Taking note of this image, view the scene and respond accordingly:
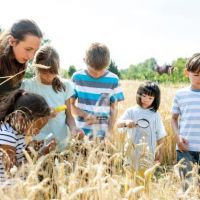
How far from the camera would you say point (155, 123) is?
373 centimetres

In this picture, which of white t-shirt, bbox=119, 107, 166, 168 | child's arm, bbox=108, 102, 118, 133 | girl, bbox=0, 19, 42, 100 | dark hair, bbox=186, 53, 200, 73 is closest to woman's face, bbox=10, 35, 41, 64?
girl, bbox=0, 19, 42, 100

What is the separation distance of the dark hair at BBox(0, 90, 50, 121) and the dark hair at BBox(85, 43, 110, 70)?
101 cm

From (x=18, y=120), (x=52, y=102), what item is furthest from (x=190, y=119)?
(x=18, y=120)

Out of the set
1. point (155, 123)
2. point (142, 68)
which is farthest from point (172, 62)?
point (155, 123)

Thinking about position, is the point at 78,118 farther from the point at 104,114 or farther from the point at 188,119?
the point at 188,119

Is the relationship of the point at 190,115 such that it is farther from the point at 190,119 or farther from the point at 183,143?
the point at 183,143

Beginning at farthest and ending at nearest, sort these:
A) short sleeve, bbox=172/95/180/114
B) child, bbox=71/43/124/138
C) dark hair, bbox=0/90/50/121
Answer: short sleeve, bbox=172/95/180/114 → child, bbox=71/43/124/138 → dark hair, bbox=0/90/50/121

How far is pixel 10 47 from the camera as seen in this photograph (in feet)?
9.82

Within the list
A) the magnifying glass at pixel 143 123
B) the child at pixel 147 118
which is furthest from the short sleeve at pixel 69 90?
the magnifying glass at pixel 143 123

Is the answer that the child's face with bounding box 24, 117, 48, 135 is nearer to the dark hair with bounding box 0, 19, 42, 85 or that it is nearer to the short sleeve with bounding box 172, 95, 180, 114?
the dark hair with bounding box 0, 19, 42, 85

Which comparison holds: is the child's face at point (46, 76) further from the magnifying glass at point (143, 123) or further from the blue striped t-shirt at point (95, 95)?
the magnifying glass at point (143, 123)

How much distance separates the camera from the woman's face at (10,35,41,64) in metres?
2.91

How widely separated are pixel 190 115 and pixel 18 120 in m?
1.58

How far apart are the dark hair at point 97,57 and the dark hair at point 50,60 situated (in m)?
0.32
